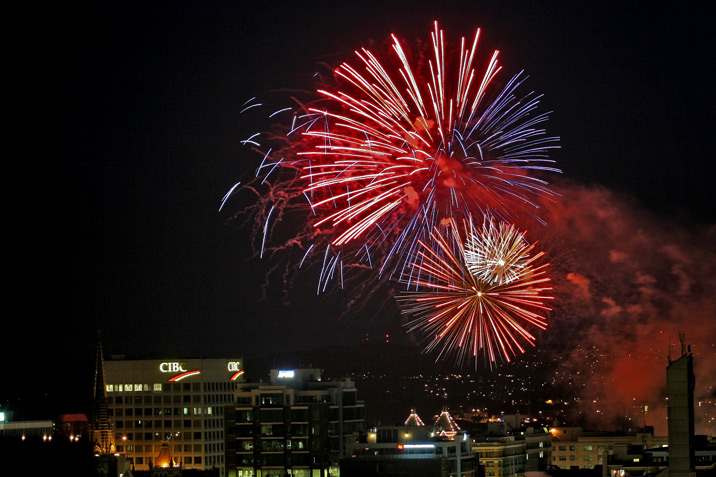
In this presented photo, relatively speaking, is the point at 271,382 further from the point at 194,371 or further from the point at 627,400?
the point at 627,400

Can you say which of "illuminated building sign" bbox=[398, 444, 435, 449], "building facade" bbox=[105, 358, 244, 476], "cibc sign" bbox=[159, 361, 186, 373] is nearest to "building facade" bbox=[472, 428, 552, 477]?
"illuminated building sign" bbox=[398, 444, 435, 449]

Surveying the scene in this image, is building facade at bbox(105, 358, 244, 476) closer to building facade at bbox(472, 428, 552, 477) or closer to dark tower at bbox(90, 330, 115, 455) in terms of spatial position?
dark tower at bbox(90, 330, 115, 455)

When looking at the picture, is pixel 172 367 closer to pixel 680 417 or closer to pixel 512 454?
pixel 512 454

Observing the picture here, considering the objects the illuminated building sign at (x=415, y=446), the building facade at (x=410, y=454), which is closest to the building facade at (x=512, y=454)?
the building facade at (x=410, y=454)

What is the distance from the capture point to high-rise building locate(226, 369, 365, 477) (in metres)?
82.7

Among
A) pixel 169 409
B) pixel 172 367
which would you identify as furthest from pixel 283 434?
pixel 172 367

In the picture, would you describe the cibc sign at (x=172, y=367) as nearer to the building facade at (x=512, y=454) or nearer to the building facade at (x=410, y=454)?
the building facade at (x=512, y=454)

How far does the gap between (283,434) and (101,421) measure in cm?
2282

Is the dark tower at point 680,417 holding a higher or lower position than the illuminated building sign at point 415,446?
higher

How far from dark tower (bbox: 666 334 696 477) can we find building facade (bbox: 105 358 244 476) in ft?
232

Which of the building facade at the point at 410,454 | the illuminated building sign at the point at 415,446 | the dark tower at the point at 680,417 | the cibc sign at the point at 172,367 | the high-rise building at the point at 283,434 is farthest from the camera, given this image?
the cibc sign at the point at 172,367

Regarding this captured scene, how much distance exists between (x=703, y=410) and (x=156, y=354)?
5279cm

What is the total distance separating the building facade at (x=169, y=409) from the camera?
107 m

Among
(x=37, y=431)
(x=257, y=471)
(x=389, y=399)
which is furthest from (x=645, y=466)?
(x=389, y=399)
